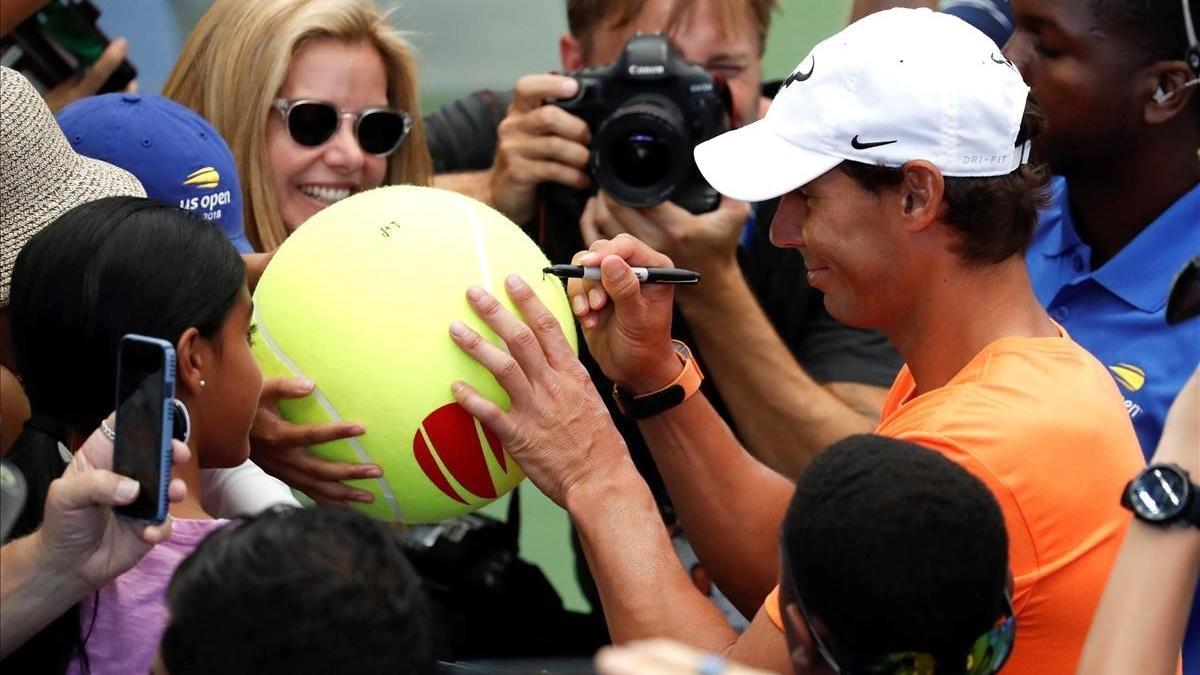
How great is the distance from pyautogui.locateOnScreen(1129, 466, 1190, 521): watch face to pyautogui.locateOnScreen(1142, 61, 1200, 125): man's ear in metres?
1.15

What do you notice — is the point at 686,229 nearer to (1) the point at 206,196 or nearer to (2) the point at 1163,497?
(1) the point at 206,196

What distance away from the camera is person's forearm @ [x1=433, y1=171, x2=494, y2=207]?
10.6ft

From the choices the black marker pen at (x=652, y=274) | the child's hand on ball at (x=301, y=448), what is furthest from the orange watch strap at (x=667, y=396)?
the child's hand on ball at (x=301, y=448)

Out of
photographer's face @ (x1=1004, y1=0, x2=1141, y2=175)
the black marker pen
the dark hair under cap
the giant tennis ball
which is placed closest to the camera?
the dark hair under cap

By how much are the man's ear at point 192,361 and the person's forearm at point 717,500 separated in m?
0.88

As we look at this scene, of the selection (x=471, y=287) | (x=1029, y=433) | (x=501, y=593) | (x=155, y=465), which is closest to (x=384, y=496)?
(x=471, y=287)

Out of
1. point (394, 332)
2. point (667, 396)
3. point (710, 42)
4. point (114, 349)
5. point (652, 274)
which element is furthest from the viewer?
point (710, 42)

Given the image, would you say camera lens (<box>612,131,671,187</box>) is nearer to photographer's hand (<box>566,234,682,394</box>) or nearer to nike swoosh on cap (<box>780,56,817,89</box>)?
photographer's hand (<box>566,234,682,394</box>)

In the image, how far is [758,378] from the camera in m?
2.99

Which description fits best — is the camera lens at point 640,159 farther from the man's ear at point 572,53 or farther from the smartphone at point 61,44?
the smartphone at point 61,44

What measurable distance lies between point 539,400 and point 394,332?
25 centimetres

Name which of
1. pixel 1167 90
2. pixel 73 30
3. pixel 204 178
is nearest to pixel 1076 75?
pixel 1167 90

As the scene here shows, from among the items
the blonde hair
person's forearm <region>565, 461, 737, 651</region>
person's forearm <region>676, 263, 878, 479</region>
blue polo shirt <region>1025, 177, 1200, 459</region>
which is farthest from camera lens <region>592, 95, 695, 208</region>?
person's forearm <region>565, 461, 737, 651</region>

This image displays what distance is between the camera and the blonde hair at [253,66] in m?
2.97
